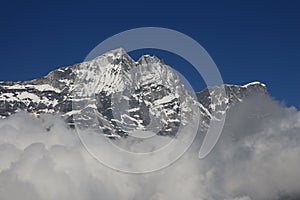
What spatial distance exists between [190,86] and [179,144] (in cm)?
4655

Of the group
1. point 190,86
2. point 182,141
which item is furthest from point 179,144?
point 190,86

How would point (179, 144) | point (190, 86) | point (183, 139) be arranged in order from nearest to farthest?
point (190, 86) → point (179, 144) → point (183, 139)

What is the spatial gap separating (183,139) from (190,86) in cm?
6032

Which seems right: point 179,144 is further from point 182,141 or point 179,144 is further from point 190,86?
point 190,86

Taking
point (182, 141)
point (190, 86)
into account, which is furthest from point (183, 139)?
point (190, 86)

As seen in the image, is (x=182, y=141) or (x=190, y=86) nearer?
(x=190, y=86)

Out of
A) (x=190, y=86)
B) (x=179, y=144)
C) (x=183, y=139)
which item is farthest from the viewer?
(x=183, y=139)

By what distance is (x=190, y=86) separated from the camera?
422 feet

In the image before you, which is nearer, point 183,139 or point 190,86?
point 190,86

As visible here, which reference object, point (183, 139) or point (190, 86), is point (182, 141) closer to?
point (183, 139)

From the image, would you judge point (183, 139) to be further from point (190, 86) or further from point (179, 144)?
point (190, 86)

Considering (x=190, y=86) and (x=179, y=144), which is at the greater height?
(x=179, y=144)

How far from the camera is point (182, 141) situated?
181875 mm

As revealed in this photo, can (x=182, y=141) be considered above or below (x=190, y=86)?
above
